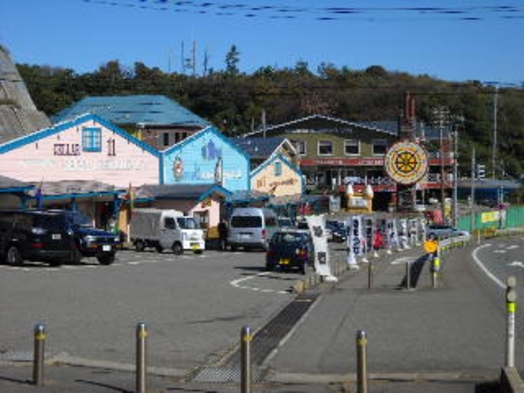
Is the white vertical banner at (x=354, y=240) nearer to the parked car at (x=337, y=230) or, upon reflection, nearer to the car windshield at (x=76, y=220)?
the car windshield at (x=76, y=220)

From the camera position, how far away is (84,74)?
325 feet

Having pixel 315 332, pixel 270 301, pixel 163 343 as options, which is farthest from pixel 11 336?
pixel 270 301

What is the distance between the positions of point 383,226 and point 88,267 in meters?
25.5

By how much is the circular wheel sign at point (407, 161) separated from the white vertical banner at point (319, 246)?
602 centimetres

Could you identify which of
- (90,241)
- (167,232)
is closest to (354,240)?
(90,241)

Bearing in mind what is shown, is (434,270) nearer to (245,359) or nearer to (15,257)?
(15,257)

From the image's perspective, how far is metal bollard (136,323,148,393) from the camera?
368 inches

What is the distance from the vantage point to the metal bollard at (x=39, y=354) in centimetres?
983

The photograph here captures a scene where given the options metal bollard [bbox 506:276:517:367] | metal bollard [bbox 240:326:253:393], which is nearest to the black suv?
metal bollard [bbox 240:326:253:393]

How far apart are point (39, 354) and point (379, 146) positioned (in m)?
82.7

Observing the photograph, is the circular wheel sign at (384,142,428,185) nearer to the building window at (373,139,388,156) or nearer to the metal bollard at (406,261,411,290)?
the metal bollard at (406,261,411,290)

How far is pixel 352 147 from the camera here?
92.1 m

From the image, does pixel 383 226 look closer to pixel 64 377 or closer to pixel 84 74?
pixel 64 377

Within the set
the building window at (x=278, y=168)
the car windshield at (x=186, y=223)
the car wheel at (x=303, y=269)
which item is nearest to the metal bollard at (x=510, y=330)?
the car wheel at (x=303, y=269)
